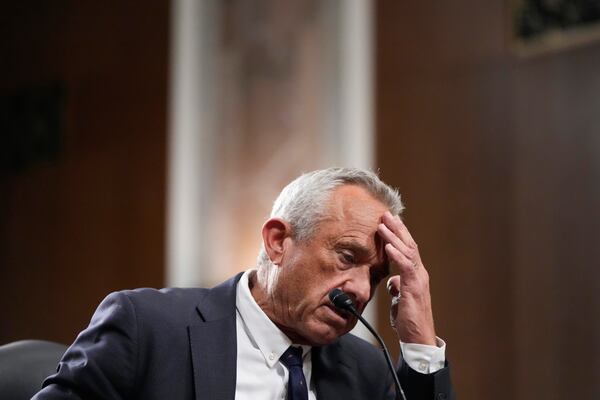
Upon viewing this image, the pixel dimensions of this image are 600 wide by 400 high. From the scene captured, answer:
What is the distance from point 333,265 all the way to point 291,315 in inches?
6.3

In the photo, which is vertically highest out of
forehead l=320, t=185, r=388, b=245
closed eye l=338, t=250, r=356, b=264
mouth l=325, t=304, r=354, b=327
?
forehead l=320, t=185, r=388, b=245

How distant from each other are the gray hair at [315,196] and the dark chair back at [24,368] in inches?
23.9

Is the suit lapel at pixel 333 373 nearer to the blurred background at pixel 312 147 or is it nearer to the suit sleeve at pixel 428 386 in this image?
the suit sleeve at pixel 428 386

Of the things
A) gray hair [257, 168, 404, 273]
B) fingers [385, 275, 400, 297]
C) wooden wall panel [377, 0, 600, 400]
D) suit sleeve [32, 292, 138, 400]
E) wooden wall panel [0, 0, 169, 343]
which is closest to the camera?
suit sleeve [32, 292, 138, 400]

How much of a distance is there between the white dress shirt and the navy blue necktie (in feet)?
0.05

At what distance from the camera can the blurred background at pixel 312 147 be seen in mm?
4004

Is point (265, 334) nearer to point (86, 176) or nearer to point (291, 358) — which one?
point (291, 358)

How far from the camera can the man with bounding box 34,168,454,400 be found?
6.05 feet

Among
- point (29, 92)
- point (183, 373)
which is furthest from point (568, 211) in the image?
point (29, 92)

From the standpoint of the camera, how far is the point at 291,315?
1.96m

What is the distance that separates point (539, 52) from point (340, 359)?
100 inches

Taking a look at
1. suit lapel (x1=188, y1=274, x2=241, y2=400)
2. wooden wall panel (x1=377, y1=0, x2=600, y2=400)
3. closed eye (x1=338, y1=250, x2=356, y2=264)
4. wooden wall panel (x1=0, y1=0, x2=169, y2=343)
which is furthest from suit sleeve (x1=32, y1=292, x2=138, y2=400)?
wooden wall panel (x1=0, y1=0, x2=169, y2=343)

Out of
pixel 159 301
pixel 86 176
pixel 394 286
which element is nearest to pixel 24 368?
pixel 159 301

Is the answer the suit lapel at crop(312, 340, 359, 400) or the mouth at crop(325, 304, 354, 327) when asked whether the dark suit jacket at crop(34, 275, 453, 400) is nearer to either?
the suit lapel at crop(312, 340, 359, 400)
